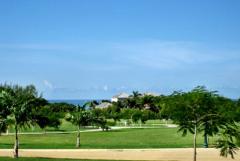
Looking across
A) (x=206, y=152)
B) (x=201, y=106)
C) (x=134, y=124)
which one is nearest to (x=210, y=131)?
(x=206, y=152)

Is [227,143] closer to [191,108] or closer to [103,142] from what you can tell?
[191,108]

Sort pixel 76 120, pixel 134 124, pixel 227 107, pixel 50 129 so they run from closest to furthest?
pixel 227 107 → pixel 76 120 → pixel 50 129 → pixel 134 124

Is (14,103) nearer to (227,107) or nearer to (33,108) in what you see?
(33,108)

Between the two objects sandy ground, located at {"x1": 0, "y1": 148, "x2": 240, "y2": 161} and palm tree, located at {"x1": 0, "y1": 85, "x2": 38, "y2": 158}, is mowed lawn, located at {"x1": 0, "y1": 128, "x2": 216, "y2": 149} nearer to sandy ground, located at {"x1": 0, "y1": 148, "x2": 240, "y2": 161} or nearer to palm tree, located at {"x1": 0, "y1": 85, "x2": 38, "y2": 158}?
sandy ground, located at {"x1": 0, "y1": 148, "x2": 240, "y2": 161}

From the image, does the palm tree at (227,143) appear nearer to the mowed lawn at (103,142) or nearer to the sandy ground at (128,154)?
the sandy ground at (128,154)

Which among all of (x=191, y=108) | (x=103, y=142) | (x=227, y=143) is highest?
(x=191, y=108)

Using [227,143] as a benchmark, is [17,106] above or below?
above

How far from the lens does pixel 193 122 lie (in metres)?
48.5

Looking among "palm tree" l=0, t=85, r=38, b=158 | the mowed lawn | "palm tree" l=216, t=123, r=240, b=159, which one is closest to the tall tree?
"palm tree" l=216, t=123, r=240, b=159

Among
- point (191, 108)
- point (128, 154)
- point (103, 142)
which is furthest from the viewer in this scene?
point (103, 142)

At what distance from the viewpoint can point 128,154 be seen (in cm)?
5478

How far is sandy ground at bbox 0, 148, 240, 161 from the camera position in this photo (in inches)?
2050

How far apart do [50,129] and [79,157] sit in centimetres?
6631

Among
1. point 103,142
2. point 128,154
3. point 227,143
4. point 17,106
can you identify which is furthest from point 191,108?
point 103,142
